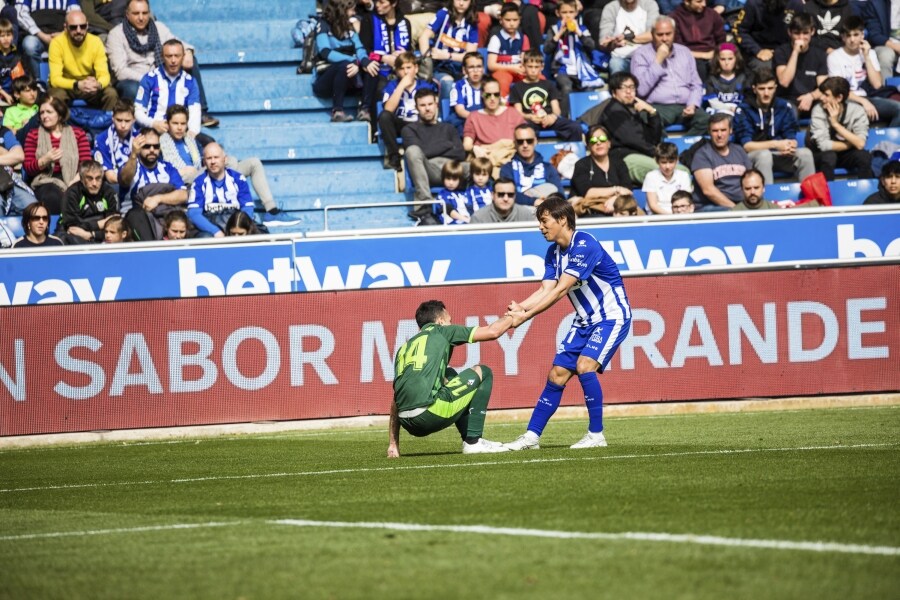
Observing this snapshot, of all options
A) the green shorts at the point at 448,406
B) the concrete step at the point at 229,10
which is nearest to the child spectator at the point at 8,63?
A: the concrete step at the point at 229,10

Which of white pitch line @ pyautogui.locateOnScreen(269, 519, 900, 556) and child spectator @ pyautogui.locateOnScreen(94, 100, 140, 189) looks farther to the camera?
child spectator @ pyautogui.locateOnScreen(94, 100, 140, 189)

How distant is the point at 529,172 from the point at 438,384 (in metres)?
7.93

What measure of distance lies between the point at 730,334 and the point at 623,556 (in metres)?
9.81

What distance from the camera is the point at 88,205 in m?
16.7

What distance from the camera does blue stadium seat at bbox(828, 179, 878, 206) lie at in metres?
18.3

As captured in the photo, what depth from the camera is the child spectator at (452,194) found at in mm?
17203

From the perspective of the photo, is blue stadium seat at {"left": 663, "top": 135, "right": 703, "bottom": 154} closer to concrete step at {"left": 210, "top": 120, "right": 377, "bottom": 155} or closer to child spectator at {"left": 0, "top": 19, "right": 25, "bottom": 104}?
concrete step at {"left": 210, "top": 120, "right": 377, "bottom": 155}

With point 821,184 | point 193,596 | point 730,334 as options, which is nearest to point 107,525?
point 193,596

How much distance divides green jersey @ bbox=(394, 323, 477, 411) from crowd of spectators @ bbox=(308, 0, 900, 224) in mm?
6311

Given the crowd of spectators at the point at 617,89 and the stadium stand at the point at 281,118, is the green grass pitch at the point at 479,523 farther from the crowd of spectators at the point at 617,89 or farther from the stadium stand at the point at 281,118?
the stadium stand at the point at 281,118

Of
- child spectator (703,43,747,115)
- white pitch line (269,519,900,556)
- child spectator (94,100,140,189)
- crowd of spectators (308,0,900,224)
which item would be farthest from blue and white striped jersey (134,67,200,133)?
white pitch line (269,519,900,556)

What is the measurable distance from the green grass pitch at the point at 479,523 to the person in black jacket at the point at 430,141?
7268 mm

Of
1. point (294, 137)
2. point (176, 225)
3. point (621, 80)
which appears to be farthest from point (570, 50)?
point (176, 225)

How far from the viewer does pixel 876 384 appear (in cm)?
1507
